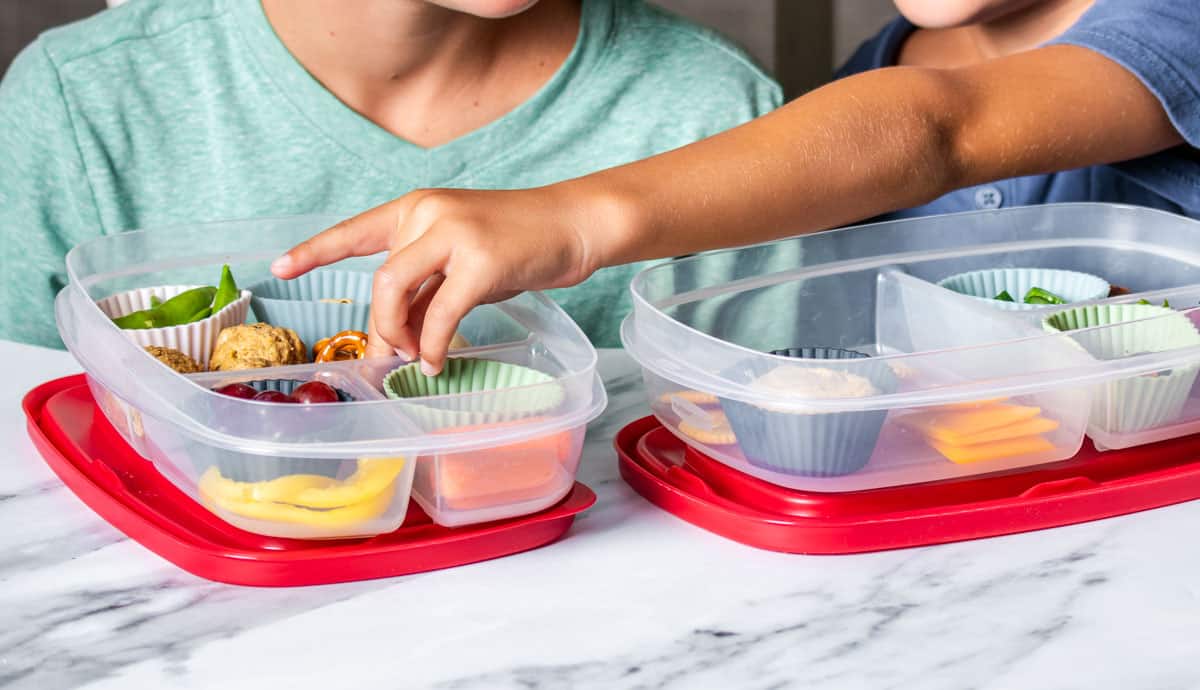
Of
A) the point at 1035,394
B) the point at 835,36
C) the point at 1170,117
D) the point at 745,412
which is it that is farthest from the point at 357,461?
the point at 835,36

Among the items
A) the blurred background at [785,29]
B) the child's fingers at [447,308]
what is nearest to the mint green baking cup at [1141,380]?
the child's fingers at [447,308]

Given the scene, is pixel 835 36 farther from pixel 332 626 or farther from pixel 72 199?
pixel 332 626

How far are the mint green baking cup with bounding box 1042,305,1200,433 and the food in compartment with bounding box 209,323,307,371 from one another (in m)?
0.49

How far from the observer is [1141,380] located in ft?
2.40

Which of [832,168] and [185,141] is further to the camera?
[185,141]

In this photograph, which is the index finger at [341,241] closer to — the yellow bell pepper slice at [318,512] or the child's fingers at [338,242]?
the child's fingers at [338,242]

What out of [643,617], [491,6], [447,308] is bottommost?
[643,617]

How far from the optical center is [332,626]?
2.01 feet

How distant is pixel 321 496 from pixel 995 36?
3.01 feet

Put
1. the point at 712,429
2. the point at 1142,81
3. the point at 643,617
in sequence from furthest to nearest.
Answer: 1. the point at 1142,81
2. the point at 712,429
3. the point at 643,617

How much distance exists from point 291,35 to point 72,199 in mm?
265

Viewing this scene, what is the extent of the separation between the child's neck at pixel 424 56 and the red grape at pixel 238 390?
0.55 metres

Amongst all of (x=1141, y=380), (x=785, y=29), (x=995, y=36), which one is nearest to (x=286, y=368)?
(x=1141, y=380)

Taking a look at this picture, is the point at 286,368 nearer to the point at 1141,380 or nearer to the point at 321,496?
the point at 321,496
